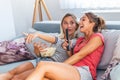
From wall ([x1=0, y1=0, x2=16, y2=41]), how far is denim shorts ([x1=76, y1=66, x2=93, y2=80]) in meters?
1.83

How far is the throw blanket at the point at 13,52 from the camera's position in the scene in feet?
7.62

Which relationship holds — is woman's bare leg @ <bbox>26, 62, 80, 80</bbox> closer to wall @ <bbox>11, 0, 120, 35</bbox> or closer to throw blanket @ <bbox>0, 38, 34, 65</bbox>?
throw blanket @ <bbox>0, 38, 34, 65</bbox>

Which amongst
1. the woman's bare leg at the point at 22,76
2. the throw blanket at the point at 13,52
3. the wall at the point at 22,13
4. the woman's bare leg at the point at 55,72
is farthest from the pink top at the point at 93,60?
the wall at the point at 22,13

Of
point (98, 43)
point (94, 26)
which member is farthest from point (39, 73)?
point (94, 26)

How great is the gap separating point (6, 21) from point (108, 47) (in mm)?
1910

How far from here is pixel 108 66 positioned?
1.89 meters

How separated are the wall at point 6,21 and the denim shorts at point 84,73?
183 centimetres

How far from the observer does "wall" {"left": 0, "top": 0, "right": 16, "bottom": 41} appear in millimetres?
3291

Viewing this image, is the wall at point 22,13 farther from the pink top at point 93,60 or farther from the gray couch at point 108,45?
the pink top at point 93,60

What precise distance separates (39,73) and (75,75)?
10.8 inches

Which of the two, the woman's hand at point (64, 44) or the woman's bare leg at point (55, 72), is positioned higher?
the woman's hand at point (64, 44)

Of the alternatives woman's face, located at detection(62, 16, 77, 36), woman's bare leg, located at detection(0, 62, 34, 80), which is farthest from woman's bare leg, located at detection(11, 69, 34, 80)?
woman's face, located at detection(62, 16, 77, 36)

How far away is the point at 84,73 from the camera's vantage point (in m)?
1.74

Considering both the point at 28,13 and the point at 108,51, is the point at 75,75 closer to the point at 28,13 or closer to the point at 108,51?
the point at 108,51
